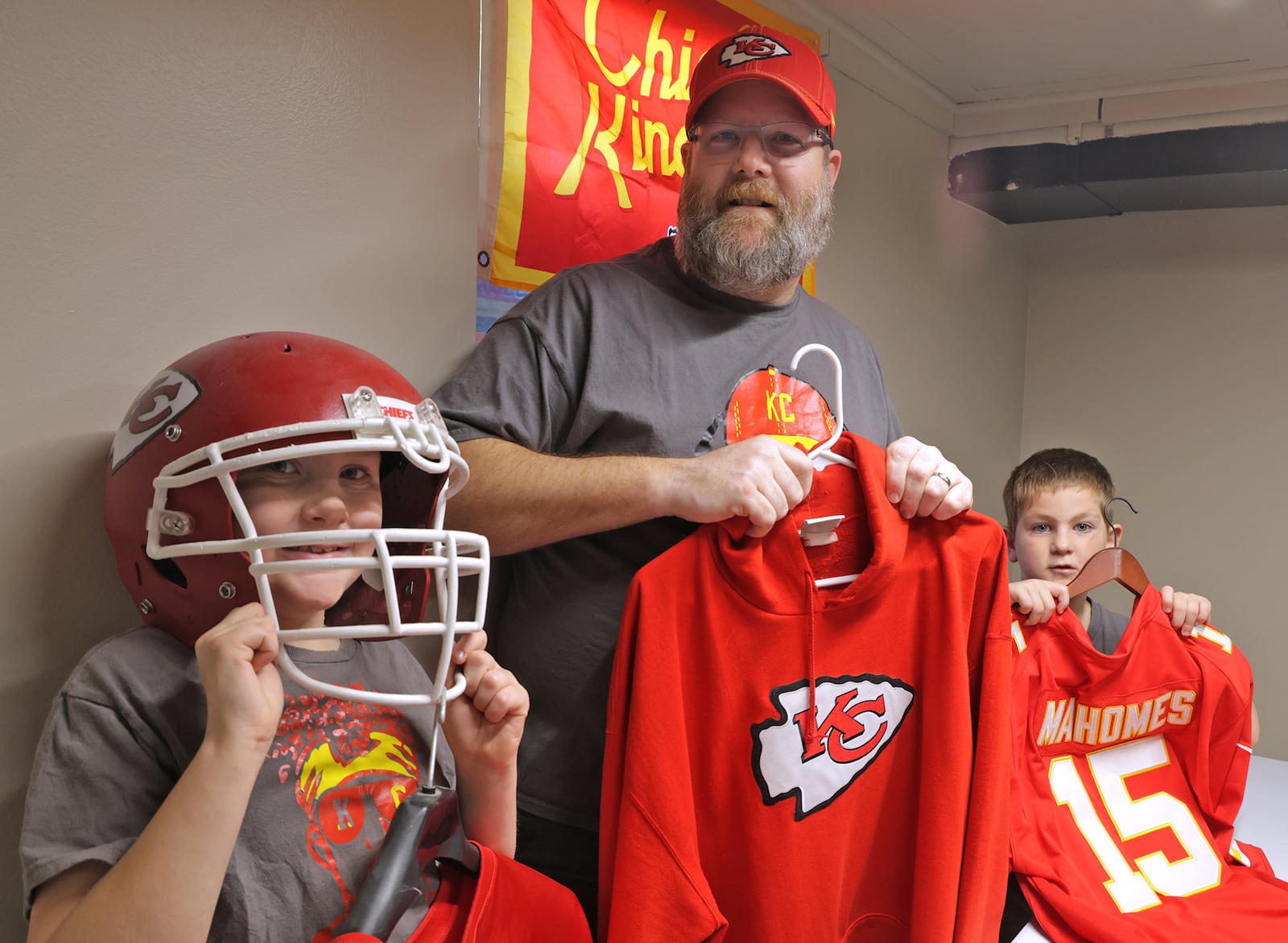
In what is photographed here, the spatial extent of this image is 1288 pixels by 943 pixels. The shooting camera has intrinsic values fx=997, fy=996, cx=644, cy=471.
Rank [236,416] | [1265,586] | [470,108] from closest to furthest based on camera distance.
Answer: [236,416]
[470,108]
[1265,586]

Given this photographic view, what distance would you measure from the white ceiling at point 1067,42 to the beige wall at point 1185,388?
91cm

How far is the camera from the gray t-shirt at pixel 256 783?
892mm

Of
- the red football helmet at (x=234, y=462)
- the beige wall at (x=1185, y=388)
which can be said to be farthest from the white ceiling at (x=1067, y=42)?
the red football helmet at (x=234, y=462)

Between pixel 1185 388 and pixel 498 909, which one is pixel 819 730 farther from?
pixel 1185 388

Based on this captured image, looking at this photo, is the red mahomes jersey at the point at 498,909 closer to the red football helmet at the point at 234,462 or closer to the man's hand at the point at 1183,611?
the red football helmet at the point at 234,462

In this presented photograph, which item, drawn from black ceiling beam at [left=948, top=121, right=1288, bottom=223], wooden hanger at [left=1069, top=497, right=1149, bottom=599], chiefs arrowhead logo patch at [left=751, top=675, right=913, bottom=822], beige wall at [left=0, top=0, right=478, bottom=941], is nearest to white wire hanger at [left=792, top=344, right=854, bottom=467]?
chiefs arrowhead logo patch at [left=751, top=675, right=913, bottom=822]

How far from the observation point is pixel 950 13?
2.51 meters

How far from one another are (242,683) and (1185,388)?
378 cm

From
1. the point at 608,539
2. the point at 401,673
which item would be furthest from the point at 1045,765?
the point at 401,673

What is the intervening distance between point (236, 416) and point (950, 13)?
7.25 ft

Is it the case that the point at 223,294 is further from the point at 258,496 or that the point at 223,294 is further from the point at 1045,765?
the point at 1045,765

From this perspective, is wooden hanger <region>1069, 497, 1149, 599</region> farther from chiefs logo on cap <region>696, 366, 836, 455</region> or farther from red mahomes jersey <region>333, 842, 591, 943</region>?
red mahomes jersey <region>333, 842, 591, 943</region>

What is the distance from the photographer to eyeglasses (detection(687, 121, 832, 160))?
1.63 metres

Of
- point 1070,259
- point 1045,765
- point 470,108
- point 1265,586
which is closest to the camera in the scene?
point 470,108
